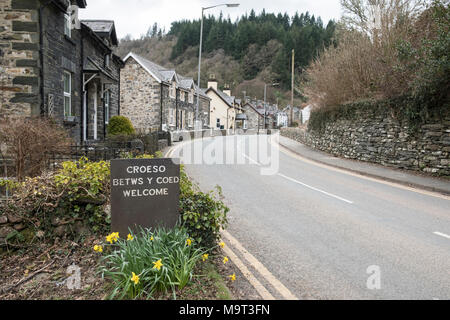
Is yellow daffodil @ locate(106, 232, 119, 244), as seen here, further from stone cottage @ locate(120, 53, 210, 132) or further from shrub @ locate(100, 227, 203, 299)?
stone cottage @ locate(120, 53, 210, 132)

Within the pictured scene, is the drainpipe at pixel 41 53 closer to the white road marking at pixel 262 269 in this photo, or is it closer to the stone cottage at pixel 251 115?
the white road marking at pixel 262 269

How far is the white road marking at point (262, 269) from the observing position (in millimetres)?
4250

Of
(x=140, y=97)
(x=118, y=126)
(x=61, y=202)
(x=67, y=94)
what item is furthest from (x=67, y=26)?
(x=140, y=97)

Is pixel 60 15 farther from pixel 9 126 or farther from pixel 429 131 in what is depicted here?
pixel 429 131

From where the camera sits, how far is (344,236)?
255 inches

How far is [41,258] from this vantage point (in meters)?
5.01

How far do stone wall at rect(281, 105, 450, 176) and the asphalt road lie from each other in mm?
3175

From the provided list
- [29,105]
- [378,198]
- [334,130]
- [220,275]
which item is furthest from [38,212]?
[334,130]

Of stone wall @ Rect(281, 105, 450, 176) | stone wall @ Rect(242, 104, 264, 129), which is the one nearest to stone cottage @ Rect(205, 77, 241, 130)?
stone wall @ Rect(242, 104, 264, 129)

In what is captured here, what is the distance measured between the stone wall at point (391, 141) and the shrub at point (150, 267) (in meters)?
12.6

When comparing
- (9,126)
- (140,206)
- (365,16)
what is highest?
(365,16)

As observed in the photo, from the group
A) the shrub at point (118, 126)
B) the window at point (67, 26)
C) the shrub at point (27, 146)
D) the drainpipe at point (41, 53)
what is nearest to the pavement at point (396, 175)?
the shrub at point (118, 126)

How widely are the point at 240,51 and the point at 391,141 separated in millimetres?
88462

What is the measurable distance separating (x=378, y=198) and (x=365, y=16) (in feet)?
46.0
